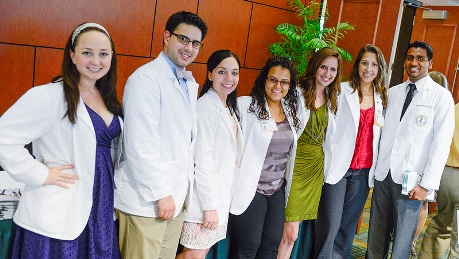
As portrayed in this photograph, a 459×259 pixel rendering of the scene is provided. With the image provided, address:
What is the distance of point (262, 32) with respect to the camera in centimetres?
502

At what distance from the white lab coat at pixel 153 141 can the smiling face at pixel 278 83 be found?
684mm

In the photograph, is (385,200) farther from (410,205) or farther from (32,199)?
(32,199)

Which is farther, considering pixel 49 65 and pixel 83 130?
pixel 49 65

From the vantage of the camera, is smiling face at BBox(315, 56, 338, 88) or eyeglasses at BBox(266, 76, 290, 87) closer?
eyeglasses at BBox(266, 76, 290, 87)

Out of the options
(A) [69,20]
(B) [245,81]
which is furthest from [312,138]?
(B) [245,81]

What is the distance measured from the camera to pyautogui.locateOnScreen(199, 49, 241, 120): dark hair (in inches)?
88.4

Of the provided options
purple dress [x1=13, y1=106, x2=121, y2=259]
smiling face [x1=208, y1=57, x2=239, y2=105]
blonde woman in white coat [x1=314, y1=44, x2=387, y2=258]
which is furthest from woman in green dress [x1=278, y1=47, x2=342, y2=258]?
purple dress [x1=13, y1=106, x2=121, y2=259]

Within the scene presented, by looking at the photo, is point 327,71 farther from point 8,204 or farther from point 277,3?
point 277,3

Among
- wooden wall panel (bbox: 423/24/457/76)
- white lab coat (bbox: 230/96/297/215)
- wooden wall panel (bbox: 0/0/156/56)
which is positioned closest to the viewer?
white lab coat (bbox: 230/96/297/215)

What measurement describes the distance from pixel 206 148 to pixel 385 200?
1613 mm

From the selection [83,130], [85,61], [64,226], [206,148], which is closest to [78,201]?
[64,226]

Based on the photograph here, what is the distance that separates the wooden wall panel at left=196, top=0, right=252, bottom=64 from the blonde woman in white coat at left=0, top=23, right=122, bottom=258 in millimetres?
2837

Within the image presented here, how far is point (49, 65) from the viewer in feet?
11.4

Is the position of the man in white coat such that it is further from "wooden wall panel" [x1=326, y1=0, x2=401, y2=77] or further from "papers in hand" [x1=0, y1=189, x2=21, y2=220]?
"papers in hand" [x1=0, y1=189, x2=21, y2=220]
